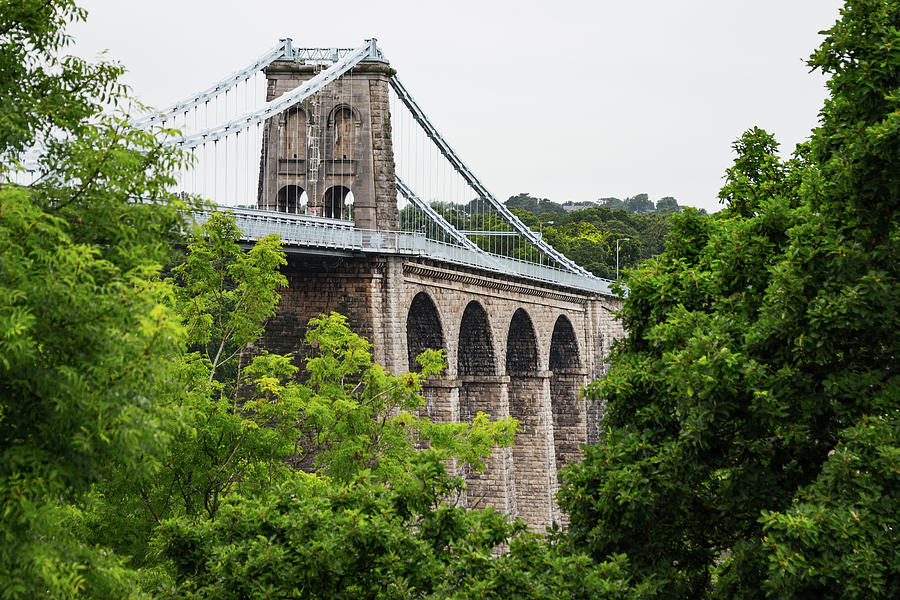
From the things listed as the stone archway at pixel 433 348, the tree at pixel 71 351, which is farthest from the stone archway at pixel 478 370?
the tree at pixel 71 351

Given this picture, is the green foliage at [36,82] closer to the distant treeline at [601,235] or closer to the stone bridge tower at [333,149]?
the stone bridge tower at [333,149]

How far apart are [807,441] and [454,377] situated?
30252mm

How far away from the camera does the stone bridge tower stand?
35.5 metres

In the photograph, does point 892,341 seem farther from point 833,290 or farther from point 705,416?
point 705,416

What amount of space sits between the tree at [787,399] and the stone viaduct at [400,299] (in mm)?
19635

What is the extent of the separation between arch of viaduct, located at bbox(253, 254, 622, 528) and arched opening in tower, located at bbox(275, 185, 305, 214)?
330cm

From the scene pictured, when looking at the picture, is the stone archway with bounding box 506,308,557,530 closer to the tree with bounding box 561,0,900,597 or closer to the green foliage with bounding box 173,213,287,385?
the green foliage with bounding box 173,213,287,385

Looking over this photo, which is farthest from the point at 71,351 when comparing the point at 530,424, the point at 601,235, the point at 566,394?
the point at 601,235

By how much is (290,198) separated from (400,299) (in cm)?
534

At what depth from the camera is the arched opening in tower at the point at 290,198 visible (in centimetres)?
3581

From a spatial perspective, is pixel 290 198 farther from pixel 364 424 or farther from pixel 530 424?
pixel 530 424

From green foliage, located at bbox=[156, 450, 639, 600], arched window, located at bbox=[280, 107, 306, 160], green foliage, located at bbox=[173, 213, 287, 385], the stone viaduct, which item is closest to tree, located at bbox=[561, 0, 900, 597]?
green foliage, located at bbox=[156, 450, 639, 600]

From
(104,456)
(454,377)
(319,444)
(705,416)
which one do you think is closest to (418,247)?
(454,377)

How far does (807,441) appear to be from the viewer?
11188 mm
